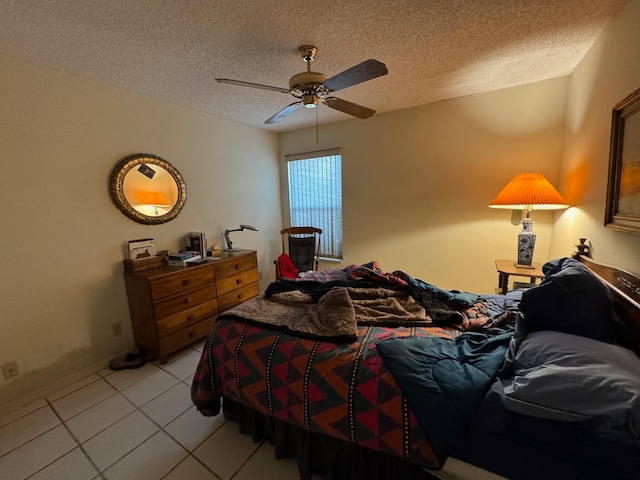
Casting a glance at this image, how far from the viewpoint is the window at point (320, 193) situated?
3.64 m

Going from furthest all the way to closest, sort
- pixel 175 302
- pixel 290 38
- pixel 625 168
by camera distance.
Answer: pixel 175 302 → pixel 290 38 → pixel 625 168

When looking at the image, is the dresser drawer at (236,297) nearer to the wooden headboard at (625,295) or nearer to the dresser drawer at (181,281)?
the dresser drawer at (181,281)

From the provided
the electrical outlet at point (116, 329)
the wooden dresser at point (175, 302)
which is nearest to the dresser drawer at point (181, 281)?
the wooden dresser at point (175, 302)

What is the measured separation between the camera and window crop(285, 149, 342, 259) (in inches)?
143

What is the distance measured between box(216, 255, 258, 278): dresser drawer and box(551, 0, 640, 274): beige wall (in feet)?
9.81

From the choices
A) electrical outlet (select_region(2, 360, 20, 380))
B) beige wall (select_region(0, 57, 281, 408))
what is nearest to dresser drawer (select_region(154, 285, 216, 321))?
beige wall (select_region(0, 57, 281, 408))

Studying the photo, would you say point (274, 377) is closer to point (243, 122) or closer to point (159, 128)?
point (159, 128)

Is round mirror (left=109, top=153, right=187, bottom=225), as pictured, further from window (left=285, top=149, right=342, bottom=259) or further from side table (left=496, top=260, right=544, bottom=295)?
side table (left=496, top=260, right=544, bottom=295)

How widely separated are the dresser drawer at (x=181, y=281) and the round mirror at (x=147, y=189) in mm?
625

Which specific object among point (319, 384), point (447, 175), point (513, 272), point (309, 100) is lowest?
point (319, 384)

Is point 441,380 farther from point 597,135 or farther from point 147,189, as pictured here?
point 147,189

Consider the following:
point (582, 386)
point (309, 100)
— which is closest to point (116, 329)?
point (309, 100)

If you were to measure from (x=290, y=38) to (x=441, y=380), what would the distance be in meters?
2.06

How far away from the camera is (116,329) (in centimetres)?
238
